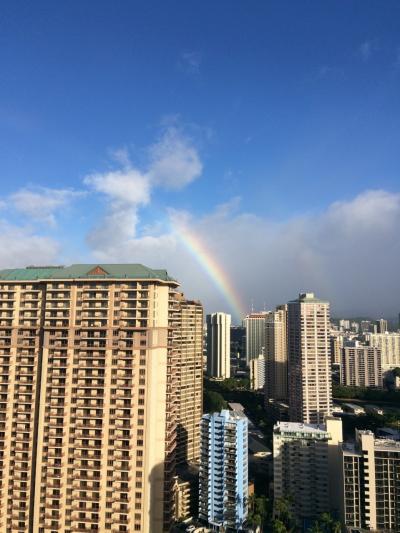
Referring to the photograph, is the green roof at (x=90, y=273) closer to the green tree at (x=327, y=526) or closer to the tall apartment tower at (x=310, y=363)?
the green tree at (x=327, y=526)

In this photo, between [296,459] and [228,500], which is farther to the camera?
[296,459]

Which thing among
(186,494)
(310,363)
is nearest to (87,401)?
(186,494)

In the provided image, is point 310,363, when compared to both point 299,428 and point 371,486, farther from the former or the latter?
point 371,486

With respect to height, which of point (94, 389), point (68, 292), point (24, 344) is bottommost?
point (94, 389)

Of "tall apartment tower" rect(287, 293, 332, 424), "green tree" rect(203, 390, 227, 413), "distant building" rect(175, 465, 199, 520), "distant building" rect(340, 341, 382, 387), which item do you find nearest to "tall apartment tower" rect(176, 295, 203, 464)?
"distant building" rect(175, 465, 199, 520)

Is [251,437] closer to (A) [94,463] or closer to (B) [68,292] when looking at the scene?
(A) [94,463]

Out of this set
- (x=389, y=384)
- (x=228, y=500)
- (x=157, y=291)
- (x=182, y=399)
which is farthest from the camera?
(x=389, y=384)

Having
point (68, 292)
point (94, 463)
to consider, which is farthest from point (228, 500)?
point (68, 292)

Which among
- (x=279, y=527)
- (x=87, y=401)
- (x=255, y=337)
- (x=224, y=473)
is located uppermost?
(x=255, y=337)
